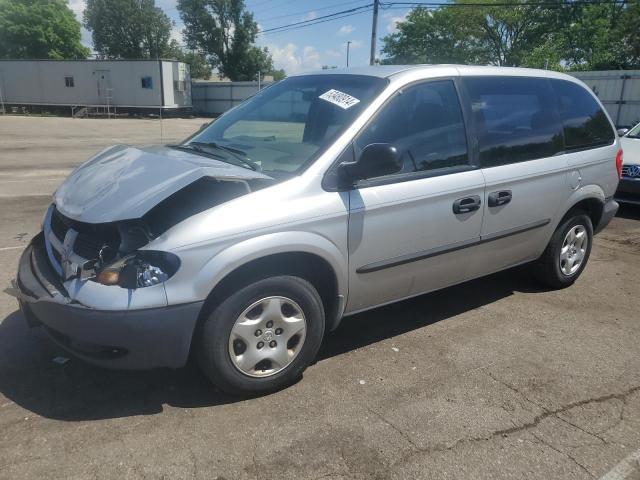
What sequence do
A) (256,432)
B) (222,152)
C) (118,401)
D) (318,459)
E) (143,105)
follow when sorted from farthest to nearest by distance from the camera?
(143,105), (222,152), (118,401), (256,432), (318,459)

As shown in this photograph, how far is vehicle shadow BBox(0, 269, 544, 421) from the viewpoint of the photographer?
9.64ft

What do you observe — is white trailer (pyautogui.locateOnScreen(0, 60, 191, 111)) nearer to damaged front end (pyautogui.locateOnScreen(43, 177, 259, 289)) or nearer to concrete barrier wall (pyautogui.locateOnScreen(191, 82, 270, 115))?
concrete barrier wall (pyautogui.locateOnScreen(191, 82, 270, 115))

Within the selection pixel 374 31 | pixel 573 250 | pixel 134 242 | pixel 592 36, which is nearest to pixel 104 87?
pixel 374 31

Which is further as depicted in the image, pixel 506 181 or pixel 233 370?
pixel 506 181

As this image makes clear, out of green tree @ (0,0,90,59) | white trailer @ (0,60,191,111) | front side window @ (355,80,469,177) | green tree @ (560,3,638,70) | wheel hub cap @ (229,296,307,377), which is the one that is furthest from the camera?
green tree @ (0,0,90,59)

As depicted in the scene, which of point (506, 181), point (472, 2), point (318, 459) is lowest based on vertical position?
point (318, 459)

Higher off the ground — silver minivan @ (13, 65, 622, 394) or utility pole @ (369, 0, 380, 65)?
utility pole @ (369, 0, 380, 65)

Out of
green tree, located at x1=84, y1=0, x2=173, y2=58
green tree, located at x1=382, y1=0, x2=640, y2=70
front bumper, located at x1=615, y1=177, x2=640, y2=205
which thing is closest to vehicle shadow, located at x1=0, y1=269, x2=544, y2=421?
front bumper, located at x1=615, y1=177, x2=640, y2=205

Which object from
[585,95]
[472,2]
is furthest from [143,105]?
[585,95]

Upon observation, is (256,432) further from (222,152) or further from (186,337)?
(222,152)

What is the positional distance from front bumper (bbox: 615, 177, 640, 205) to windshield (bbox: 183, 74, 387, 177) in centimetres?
608

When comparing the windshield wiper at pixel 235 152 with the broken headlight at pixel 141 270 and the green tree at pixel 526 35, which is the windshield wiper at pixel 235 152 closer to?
the broken headlight at pixel 141 270

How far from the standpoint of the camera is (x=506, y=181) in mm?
3916

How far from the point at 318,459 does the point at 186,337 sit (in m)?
0.88
